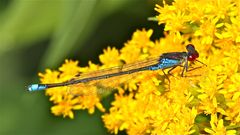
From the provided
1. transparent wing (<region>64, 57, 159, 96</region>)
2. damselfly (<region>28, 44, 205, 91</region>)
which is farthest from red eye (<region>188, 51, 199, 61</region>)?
transparent wing (<region>64, 57, 159, 96</region>)

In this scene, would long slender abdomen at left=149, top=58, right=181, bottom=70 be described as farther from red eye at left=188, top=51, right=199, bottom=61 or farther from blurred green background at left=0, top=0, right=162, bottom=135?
blurred green background at left=0, top=0, right=162, bottom=135

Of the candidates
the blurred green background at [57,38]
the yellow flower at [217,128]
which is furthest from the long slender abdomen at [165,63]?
the blurred green background at [57,38]

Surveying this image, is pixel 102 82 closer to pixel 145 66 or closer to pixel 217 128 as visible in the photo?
pixel 145 66

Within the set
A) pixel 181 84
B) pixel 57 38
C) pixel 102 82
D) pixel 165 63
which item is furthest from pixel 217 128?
pixel 57 38

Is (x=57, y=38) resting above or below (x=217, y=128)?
above

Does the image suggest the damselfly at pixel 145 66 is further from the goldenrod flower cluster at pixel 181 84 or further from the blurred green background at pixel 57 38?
the blurred green background at pixel 57 38
